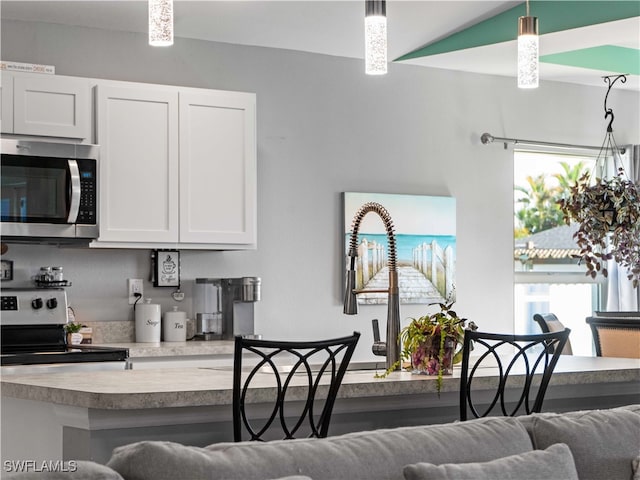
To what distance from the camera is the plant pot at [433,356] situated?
302 cm

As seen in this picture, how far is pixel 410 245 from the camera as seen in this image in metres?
6.04

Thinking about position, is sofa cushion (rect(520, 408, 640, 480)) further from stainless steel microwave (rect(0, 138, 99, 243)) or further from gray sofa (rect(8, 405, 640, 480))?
stainless steel microwave (rect(0, 138, 99, 243))

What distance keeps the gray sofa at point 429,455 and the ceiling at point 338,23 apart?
2.98m

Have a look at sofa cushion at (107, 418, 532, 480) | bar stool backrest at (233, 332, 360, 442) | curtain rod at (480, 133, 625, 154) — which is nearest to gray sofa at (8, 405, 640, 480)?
sofa cushion at (107, 418, 532, 480)

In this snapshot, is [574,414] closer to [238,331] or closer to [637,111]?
[238,331]

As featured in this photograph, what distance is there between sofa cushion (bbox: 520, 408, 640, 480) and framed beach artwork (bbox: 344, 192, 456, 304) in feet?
11.0

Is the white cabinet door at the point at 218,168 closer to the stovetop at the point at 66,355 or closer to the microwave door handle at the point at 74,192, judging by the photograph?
the microwave door handle at the point at 74,192

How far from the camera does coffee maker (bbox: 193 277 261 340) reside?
17.3 ft

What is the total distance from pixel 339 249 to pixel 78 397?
3.45 metres

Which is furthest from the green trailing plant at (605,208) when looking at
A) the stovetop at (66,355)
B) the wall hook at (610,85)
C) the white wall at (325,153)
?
the stovetop at (66,355)

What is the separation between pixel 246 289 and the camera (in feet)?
17.3

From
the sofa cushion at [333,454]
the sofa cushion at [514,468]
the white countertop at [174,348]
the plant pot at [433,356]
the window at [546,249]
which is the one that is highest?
the window at [546,249]

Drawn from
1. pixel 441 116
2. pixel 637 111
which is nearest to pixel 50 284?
pixel 441 116

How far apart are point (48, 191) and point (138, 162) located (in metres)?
0.49
